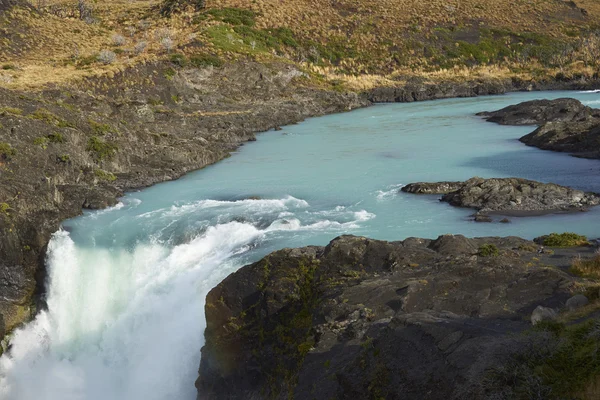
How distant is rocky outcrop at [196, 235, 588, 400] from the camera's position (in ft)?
38.4

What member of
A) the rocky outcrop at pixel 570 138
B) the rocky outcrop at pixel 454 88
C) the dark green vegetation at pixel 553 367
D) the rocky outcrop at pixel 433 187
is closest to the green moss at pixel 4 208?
the rocky outcrop at pixel 433 187

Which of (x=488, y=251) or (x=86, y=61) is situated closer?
(x=488, y=251)

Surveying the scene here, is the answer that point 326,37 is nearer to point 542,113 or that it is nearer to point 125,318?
point 542,113

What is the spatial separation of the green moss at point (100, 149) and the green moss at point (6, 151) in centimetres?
557

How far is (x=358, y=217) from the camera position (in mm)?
29094

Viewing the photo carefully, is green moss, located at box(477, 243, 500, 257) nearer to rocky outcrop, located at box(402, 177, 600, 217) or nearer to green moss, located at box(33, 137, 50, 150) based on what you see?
rocky outcrop, located at box(402, 177, 600, 217)

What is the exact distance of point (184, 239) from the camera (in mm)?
27344

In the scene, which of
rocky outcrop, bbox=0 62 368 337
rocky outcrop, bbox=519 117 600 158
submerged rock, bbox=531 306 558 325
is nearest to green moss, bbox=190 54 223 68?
rocky outcrop, bbox=0 62 368 337

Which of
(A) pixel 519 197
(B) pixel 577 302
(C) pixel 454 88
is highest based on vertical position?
(B) pixel 577 302

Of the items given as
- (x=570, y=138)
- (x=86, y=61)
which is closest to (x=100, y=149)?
(x=86, y=61)

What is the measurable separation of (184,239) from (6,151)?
14.7m

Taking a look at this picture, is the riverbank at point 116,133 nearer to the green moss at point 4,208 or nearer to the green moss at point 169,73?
the green moss at point 4,208

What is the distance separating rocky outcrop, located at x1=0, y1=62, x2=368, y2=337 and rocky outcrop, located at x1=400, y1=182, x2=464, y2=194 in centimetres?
1714

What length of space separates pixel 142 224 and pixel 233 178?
11.0 m
